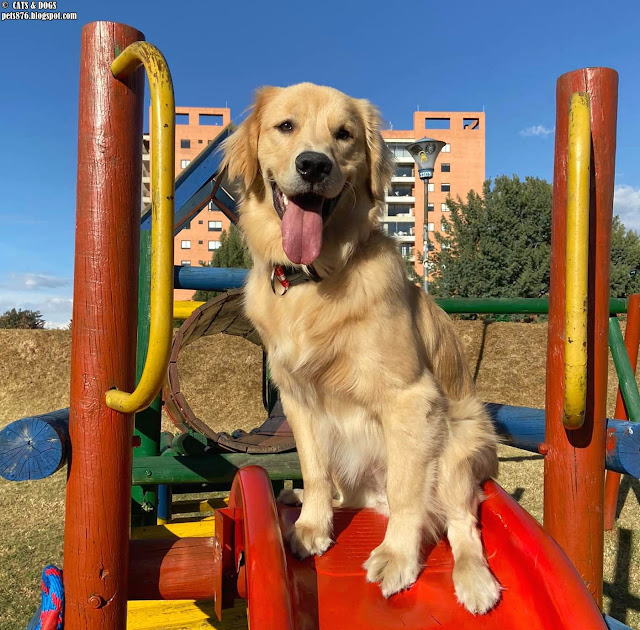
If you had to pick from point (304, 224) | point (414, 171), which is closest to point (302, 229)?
point (304, 224)

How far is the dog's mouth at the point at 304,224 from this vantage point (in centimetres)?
204

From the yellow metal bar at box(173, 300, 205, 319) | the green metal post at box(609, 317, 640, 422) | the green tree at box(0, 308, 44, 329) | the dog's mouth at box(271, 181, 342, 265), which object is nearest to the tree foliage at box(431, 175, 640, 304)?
the green tree at box(0, 308, 44, 329)

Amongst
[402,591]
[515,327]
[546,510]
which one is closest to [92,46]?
[402,591]

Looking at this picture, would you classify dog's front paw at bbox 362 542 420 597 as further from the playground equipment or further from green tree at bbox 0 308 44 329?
green tree at bbox 0 308 44 329

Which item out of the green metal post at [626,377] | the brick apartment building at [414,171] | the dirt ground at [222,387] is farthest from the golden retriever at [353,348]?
the brick apartment building at [414,171]

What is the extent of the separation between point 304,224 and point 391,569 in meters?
1.24

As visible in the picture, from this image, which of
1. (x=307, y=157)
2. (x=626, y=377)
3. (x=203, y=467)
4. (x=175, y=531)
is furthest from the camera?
(x=626, y=377)

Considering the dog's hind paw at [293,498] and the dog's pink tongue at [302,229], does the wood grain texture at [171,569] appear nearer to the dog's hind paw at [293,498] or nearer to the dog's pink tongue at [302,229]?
the dog's hind paw at [293,498]

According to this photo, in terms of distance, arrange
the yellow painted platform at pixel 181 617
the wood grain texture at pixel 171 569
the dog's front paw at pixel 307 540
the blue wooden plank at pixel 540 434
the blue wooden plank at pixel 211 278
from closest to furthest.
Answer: the wood grain texture at pixel 171 569 → the blue wooden plank at pixel 540 434 → the dog's front paw at pixel 307 540 → the yellow painted platform at pixel 181 617 → the blue wooden plank at pixel 211 278

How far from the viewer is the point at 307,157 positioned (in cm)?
199

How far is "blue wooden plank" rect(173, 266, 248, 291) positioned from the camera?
126 inches

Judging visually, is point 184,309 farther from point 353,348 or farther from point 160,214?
point 160,214

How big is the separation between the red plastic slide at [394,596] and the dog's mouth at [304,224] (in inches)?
31.8

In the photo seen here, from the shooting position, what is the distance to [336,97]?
2.37 metres
